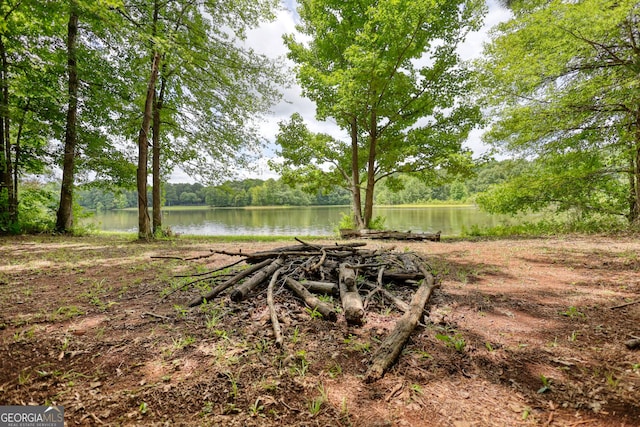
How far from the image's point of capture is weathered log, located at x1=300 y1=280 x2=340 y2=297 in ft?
10.8

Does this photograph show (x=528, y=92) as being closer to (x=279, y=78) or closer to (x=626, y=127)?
(x=626, y=127)

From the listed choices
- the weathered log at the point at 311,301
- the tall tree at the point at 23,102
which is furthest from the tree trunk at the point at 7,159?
the weathered log at the point at 311,301

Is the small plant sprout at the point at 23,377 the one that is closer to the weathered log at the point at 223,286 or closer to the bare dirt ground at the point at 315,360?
the bare dirt ground at the point at 315,360

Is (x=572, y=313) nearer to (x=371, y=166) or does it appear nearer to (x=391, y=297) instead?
(x=391, y=297)

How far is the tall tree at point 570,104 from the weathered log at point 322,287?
8863 millimetres

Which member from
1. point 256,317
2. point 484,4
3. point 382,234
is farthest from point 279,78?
point 256,317

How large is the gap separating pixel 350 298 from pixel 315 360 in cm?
88

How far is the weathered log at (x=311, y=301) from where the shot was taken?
2.70 metres

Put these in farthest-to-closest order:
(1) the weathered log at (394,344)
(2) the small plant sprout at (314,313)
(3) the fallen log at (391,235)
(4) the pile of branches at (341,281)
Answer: (3) the fallen log at (391,235)
(2) the small plant sprout at (314,313)
(4) the pile of branches at (341,281)
(1) the weathered log at (394,344)

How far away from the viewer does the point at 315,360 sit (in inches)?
82.2

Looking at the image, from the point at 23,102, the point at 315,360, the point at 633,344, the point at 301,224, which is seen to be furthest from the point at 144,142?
the point at 301,224

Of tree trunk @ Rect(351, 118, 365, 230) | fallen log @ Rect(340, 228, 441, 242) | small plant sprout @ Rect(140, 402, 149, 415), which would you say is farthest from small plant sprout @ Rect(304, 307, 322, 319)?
tree trunk @ Rect(351, 118, 365, 230)

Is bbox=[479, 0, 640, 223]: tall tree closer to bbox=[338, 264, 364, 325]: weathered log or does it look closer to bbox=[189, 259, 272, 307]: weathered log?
bbox=[338, 264, 364, 325]: weathered log

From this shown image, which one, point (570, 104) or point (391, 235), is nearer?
point (570, 104)
